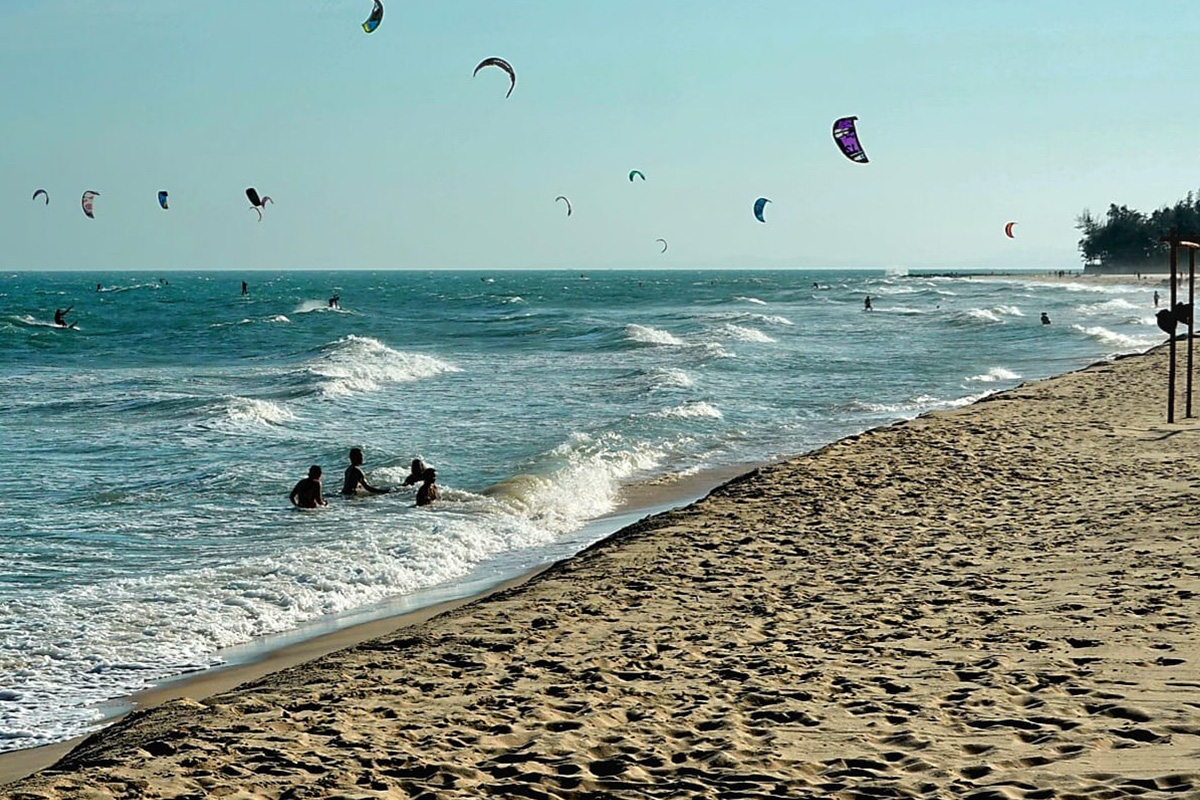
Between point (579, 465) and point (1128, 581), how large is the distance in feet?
28.2

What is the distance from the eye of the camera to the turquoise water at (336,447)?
8539 millimetres

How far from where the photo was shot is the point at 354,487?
44.0ft

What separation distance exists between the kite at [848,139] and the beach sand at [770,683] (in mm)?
9646

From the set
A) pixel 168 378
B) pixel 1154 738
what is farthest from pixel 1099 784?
pixel 168 378

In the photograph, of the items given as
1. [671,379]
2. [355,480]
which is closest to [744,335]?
[671,379]

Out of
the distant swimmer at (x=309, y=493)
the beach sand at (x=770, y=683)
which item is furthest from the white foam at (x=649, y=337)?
the beach sand at (x=770, y=683)

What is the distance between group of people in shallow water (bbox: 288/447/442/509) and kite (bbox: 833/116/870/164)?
8869mm

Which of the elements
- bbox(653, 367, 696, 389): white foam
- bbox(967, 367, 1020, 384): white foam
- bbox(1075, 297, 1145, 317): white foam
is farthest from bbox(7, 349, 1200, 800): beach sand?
bbox(1075, 297, 1145, 317): white foam

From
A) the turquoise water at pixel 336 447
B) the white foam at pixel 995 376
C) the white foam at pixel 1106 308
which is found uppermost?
the white foam at pixel 1106 308

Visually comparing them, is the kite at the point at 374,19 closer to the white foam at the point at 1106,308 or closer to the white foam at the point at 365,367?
the white foam at the point at 365,367

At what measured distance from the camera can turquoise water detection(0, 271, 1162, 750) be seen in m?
8.54

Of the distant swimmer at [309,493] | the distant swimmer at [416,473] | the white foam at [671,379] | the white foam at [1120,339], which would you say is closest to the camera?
the distant swimmer at [309,493]

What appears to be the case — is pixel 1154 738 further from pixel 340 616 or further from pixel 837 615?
pixel 340 616

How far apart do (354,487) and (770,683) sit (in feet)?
28.1
